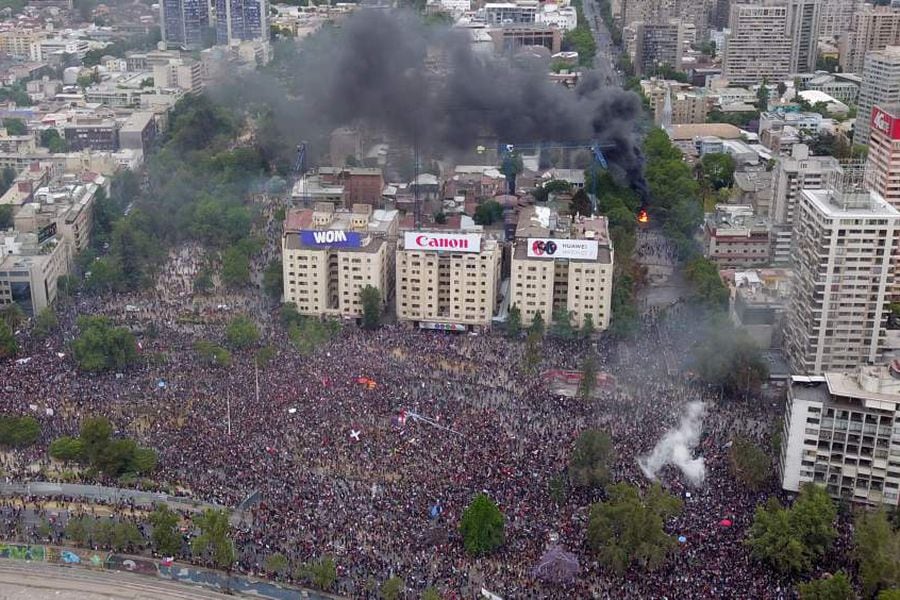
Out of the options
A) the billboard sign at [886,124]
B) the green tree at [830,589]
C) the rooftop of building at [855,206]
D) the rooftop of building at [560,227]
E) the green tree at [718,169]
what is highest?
the billboard sign at [886,124]

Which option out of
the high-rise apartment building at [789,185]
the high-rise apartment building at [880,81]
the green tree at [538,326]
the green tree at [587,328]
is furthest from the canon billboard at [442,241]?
the high-rise apartment building at [880,81]

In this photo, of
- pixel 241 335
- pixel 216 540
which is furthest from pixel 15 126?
pixel 216 540

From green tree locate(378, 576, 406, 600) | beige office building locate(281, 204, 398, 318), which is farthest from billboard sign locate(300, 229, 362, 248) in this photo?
green tree locate(378, 576, 406, 600)

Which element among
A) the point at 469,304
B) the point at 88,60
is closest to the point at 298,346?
the point at 469,304

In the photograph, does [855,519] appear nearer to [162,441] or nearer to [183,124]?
[162,441]

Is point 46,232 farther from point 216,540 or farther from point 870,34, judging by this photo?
point 870,34

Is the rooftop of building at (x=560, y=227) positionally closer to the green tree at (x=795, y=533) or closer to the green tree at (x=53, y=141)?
the green tree at (x=795, y=533)

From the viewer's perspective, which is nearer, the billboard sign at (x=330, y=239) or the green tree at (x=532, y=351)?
the green tree at (x=532, y=351)
